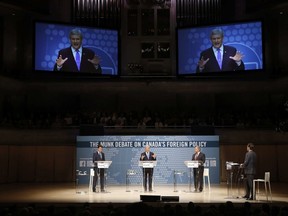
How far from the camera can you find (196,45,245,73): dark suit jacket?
914 inches

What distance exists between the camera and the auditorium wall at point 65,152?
2112 centimetres

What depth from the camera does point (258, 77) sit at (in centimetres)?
2420

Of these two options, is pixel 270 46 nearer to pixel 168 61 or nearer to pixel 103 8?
pixel 168 61

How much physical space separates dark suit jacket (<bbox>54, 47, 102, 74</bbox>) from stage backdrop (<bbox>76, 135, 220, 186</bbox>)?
558 cm

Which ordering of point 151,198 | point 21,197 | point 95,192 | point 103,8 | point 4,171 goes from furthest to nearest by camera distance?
point 103,8 → point 4,171 → point 95,192 → point 21,197 → point 151,198

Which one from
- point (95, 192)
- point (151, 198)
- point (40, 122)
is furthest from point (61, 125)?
point (151, 198)

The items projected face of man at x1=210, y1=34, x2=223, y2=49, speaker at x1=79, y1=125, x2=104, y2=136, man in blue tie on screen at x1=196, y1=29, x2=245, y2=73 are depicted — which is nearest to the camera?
speaker at x1=79, y1=125, x2=104, y2=136

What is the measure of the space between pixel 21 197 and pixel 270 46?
1607cm

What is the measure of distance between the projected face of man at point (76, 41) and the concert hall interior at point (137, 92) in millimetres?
218

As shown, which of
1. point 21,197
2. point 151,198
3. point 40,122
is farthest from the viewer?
point 40,122

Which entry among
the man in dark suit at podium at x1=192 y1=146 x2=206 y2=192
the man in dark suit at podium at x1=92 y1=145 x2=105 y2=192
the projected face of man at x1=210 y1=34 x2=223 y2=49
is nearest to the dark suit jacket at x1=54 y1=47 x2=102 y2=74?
the projected face of man at x1=210 y1=34 x2=223 y2=49

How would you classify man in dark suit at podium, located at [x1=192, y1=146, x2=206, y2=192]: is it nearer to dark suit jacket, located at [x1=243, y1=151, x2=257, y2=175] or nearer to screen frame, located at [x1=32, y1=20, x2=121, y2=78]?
dark suit jacket, located at [x1=243, y1=151, x2=257, y2=175]

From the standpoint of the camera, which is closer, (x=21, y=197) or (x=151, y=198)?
(x=151, y=198)

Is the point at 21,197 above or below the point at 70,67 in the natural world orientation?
below
